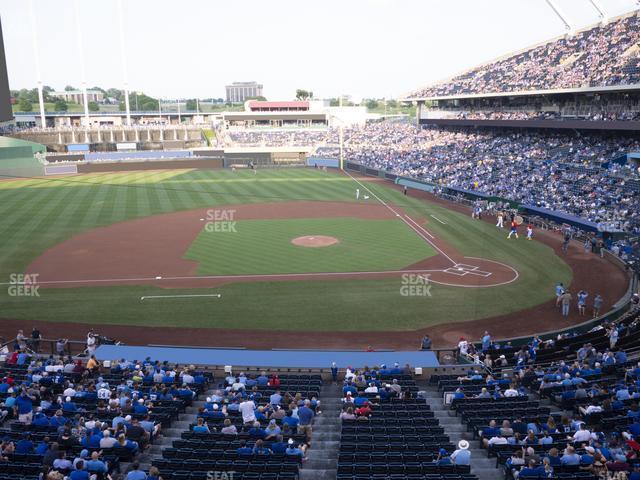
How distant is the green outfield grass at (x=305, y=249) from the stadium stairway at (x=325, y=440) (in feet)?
50.8

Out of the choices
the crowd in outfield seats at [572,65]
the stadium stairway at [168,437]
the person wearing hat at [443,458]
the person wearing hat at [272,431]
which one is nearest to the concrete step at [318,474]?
the person wearing hat at [272,431]

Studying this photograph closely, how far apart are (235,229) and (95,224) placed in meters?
11.3

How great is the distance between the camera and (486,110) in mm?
65250

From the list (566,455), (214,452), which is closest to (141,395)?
(214,452)

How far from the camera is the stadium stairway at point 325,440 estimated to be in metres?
10.7

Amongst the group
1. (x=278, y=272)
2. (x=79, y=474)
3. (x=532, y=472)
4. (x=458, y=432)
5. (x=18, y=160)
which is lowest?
(x=458, y=432)

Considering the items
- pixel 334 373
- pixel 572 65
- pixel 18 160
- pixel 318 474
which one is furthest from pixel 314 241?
pixel 18 160

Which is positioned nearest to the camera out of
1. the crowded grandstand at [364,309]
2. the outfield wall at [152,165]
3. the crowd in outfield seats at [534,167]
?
the crowded grandstand at [364,309]

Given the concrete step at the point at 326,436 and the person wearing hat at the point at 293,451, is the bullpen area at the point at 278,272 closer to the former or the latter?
the concrete step at the point at 326,436

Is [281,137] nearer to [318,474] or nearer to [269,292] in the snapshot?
[269,292]

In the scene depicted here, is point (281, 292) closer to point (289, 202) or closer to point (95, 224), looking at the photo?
point (95, 224)

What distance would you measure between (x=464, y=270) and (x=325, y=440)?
19677mm

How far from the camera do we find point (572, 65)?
2069 inches

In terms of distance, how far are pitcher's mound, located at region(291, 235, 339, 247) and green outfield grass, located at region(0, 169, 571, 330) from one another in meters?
2.95
